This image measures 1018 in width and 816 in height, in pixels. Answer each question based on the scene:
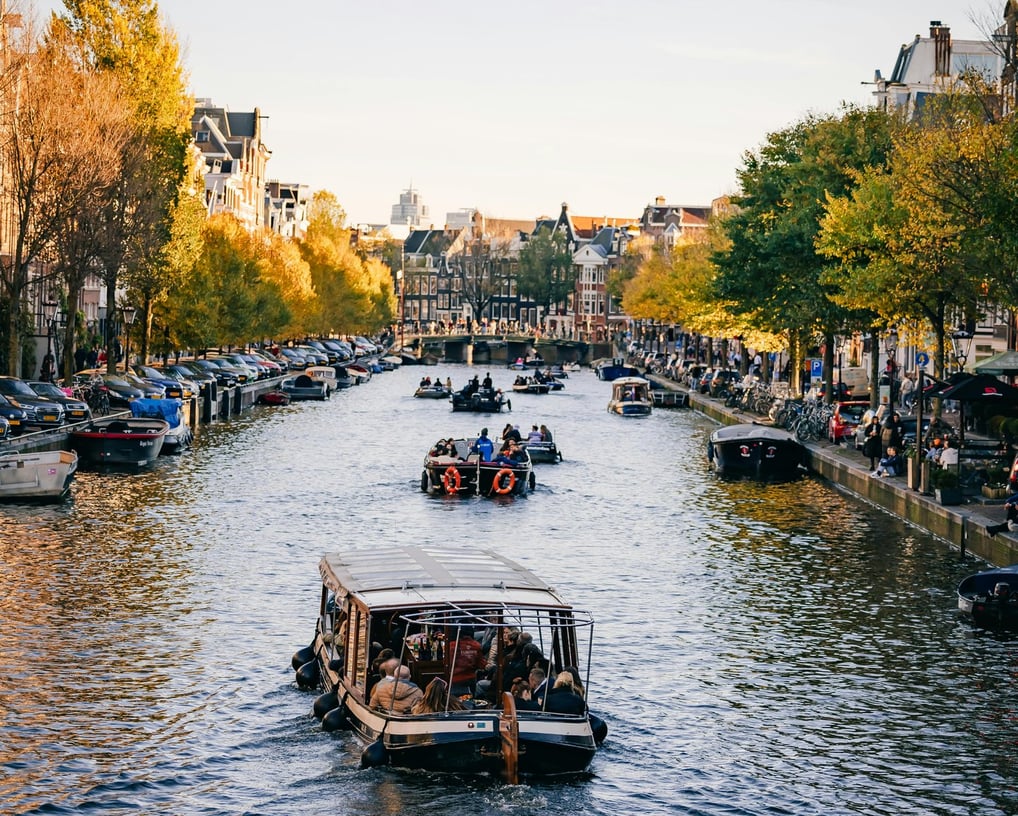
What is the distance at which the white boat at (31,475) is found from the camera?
5409cm

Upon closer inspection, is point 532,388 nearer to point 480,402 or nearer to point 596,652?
point 480,402

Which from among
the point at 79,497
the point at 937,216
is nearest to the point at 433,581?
A: the point at 937,216

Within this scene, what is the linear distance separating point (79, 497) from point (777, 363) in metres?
81.7

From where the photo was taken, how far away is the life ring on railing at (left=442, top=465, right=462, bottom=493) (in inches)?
2419

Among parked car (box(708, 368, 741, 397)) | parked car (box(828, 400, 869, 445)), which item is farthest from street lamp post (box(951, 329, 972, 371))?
parked car (box(708, 368, 741, 397))

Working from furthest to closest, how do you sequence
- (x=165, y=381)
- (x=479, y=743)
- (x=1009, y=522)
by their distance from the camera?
(x=165, y=381) < (x=1009, y=522) < (x=479, y=743)

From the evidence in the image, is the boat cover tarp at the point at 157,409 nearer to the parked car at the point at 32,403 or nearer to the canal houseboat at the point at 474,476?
the parked car at the point at 32,403

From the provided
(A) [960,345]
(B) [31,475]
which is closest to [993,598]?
(B) [31,475]

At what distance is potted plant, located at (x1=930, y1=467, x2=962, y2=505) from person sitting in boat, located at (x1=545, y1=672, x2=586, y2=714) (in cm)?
2879

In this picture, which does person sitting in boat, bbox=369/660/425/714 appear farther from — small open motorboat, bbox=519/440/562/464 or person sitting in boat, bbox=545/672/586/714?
small open motorboat, bbox=519/440/562/464

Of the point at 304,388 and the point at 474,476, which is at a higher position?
the point at 304,388

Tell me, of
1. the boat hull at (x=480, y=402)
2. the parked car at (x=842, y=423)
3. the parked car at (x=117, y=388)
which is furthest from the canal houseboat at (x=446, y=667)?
the boat hull at (x=480, y=402)

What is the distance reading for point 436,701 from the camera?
24781 millimetres

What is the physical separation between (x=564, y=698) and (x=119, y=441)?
4541 cm
